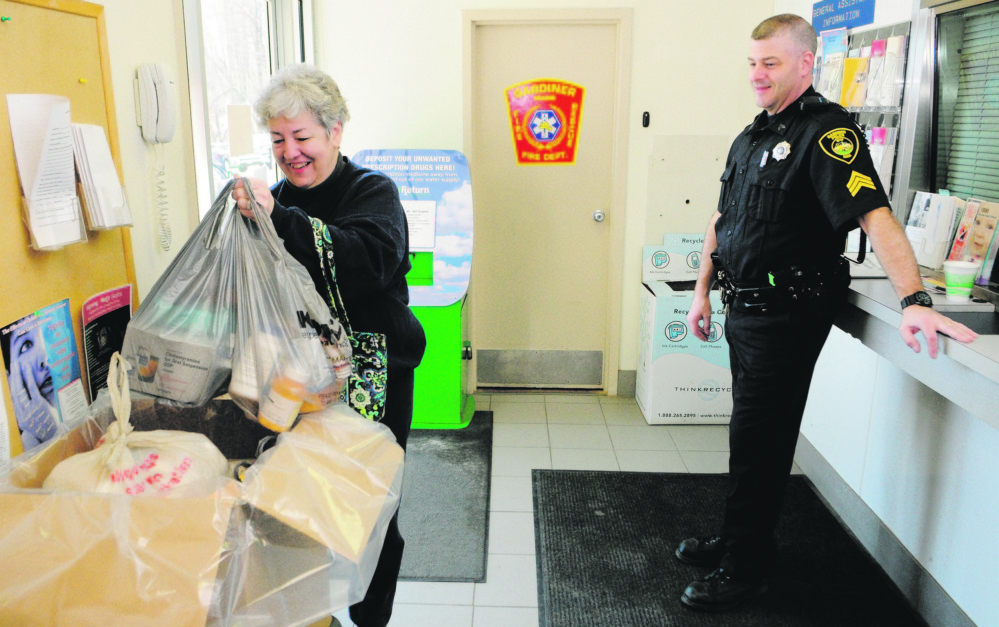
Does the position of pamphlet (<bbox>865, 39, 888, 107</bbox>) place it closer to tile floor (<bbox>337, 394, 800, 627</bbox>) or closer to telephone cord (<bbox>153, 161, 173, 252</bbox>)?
tile floor (<bbox>337, 394, 800, 627</bbox>)

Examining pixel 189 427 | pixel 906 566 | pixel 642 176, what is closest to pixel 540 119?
pixel 642 176

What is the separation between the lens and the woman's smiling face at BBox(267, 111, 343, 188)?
A: 137cm

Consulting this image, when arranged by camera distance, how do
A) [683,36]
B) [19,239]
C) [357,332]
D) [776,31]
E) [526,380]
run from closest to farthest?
[19,239] → [357,332] → [776,31] → [683,36] → [526,380]

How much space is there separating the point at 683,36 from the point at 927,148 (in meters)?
1.58

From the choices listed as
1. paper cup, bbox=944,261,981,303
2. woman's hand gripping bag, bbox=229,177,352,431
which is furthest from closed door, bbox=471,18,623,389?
woman's hand gripping bag, bbox=229,177,352,431

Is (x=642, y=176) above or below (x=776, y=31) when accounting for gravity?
below

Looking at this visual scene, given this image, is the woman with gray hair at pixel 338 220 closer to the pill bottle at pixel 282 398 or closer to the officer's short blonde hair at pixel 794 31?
the pill bottle at pixel 282 398

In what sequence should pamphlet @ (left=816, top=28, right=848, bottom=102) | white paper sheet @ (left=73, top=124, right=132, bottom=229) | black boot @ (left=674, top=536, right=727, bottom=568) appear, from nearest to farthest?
1. white paper sheet @ (left=73, top=124, right=132, bottom=229)
2. black boot @ (left=674, top=536, right=727, bottom=568)
3. pamphlet @ (left=816, top=28, right=848, bottom=102)

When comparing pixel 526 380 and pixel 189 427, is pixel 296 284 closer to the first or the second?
pixel 189 427

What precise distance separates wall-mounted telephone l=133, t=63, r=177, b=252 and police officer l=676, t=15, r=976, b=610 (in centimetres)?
151

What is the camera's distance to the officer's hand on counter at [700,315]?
2.39 m

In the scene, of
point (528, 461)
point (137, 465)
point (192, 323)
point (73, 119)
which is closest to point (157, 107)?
point (73, 119)

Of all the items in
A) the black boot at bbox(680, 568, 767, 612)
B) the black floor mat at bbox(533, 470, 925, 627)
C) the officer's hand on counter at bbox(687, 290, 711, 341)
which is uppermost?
the officer's hand on counter at bbox(687, 290, 711, 341)

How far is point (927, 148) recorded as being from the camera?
2303mm
